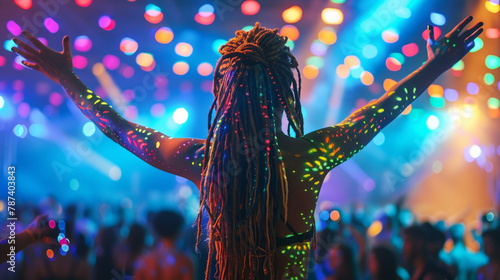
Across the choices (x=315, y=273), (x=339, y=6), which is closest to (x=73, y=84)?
(x=315, y=273)

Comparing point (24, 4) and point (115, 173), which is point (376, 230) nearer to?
point (115, 173)

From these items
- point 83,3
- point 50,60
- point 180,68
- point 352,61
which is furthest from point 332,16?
point 50,60

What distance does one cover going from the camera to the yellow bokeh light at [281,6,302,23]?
129 inches

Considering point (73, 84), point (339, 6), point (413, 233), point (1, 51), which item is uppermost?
point (339, 6)

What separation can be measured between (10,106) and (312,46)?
125 inches

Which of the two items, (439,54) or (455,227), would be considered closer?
(439,54)

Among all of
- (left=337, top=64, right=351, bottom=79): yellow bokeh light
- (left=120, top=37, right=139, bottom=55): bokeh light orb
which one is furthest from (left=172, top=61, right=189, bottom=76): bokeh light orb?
(left=337, top=64, right=351, bottom=79): yellow bokeh light

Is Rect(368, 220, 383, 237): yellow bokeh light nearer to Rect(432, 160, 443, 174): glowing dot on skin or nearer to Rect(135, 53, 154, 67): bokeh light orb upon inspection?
Rect(432, 160, 443, 174): glowing dot on skin

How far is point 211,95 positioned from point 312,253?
2.30m

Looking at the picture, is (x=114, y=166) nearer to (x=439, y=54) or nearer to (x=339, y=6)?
(x=339, y=6)

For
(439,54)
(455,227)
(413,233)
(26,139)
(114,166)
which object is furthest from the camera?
(114,166)

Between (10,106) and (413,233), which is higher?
(10,106)

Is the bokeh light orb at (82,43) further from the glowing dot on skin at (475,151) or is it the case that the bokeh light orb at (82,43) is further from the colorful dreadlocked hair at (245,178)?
the glowing dot on skin at (475,151)

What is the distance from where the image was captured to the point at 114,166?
4578 mm
